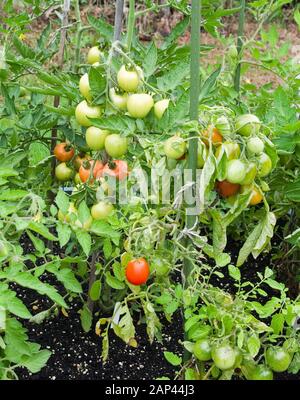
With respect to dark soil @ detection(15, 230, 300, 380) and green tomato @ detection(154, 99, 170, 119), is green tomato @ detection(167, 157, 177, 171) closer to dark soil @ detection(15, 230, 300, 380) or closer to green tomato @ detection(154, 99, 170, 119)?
green tomato @ detection(154, 99, 170, 119)

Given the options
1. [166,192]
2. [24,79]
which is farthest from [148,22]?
[166,192]

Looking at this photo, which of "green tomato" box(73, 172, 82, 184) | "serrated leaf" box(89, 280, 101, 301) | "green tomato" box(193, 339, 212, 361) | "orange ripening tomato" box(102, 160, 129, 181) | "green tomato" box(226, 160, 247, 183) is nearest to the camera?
"green tomato" box(226, 160, 247, 183)

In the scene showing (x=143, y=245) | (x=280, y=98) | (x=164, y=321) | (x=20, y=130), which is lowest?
(x=164, y=321)

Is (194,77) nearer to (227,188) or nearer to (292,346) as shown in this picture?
(227,188)

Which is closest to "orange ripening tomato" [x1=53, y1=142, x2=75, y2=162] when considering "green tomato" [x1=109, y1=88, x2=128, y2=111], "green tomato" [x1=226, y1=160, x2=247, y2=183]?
"green tomato" [x1=109, y1=88, x2=128, y2=111]

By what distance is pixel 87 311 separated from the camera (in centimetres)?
163

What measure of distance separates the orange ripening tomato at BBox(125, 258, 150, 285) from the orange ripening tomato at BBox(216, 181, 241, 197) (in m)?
0.22

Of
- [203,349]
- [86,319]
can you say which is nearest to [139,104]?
[203,349]

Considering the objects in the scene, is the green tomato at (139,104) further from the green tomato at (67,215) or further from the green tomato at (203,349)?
the green tomato at (203,349)

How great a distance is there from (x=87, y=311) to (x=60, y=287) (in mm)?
257

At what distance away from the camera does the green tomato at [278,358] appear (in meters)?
1.35

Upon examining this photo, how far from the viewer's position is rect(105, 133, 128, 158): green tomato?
1.32m

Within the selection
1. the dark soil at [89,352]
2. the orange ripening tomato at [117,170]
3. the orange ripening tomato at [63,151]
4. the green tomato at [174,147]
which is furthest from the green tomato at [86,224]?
the dark soil at [89,352]

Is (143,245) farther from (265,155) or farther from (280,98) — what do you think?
(280,98)
